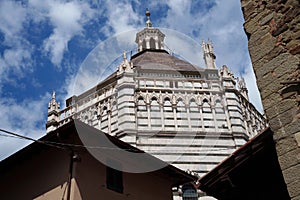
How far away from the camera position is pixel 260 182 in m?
6.62

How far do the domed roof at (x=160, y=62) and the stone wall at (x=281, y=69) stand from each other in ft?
69.1

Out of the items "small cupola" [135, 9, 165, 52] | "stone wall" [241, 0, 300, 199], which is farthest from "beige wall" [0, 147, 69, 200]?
Result: "small cupola" [135, 9, 165, 52]

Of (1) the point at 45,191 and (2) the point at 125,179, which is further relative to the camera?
(2) the point at 125,179

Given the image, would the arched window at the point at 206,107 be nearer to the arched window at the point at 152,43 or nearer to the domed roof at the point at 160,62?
the domed roof at the point at 160,62

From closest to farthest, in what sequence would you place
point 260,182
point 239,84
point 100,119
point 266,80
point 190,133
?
point 266,80 < point 260,182 < point 190,133 < point 100,119 < point 239,84

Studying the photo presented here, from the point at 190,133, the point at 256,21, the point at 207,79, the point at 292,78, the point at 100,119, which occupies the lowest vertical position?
the point at 292,78

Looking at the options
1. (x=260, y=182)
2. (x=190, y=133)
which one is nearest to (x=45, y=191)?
(x=260, y=182)

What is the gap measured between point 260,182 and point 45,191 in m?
5.61

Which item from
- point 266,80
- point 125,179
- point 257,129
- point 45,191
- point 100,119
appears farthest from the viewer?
point 257,129

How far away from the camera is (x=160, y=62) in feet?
105

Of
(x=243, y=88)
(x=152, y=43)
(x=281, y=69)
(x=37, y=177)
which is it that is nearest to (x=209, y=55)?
(x=243, y=88)

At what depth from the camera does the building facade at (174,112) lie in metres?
22.5

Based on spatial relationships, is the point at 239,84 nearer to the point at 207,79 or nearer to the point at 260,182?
the point at 207,79

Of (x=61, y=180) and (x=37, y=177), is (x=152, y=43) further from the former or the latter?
(x=61, y=180)
